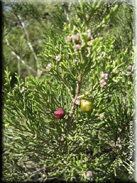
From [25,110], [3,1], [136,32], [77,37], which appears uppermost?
[3,1]

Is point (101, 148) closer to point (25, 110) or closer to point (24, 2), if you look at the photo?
point (25, 110)

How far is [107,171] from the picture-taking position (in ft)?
4.44

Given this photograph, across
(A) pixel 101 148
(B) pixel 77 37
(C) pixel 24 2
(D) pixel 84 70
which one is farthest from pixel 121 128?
(C) pixel 24 2

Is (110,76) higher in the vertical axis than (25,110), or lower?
higher

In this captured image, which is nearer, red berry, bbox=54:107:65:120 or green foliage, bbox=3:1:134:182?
green foliage, bbox=3:1:134:182

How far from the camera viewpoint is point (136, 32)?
179 centimetres

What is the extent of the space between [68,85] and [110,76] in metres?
0.27

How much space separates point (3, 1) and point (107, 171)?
7.30 ft

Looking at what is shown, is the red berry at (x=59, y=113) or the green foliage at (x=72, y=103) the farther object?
the red berry at (x=59, y=113)

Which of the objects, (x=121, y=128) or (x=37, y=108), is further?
(x=121, y=128)

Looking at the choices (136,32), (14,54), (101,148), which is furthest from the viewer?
(14,54)

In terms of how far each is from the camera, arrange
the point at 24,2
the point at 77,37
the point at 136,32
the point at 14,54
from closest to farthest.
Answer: the point at 77,37 → the point at 136,32 → the point at 24,2 → the point at 14,54

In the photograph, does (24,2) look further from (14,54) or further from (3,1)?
(14,54)

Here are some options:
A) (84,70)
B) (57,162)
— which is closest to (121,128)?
(57,162)
